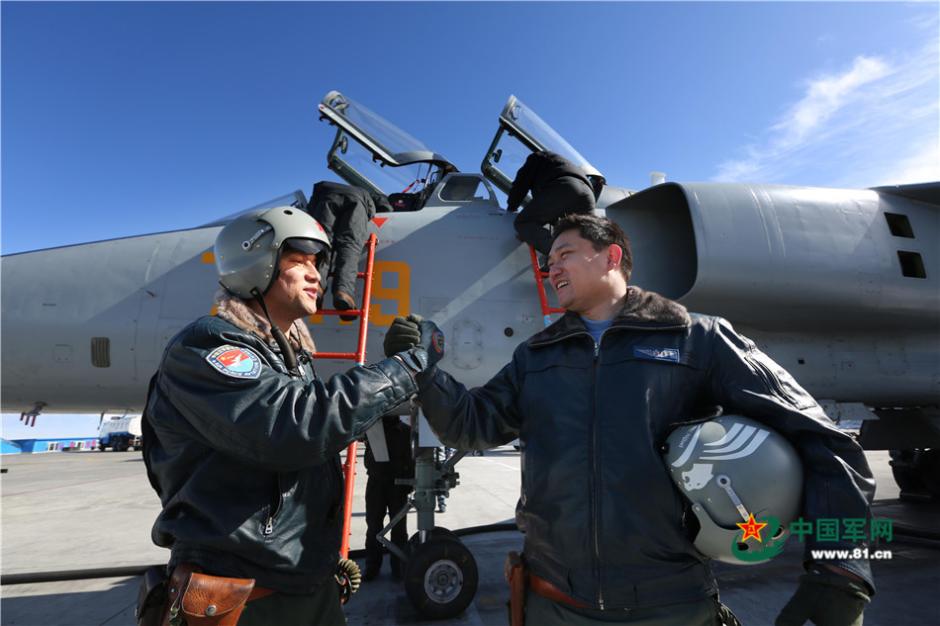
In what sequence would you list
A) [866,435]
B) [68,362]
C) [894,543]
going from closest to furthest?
[68,362], [866,435], [894,543]

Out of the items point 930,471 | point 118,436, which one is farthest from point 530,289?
point 118,436

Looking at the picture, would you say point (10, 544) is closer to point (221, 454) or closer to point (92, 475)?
point (221, 454)

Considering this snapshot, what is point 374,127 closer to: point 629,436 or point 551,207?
point 551,207

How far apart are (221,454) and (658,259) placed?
3953 mm

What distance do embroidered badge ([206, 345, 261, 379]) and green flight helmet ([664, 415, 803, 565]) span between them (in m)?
1.32

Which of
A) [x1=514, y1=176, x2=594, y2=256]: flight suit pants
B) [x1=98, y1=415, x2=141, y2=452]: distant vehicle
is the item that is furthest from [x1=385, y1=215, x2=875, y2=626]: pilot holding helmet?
[x1=98, y1=415, x2=141, y2=452]: distant vehicle

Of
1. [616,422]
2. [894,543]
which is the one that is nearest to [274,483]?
[616,422]

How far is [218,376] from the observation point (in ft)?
4.64

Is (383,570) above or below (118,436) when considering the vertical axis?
above

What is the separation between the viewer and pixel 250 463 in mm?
1523

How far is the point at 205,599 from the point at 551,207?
3.49m

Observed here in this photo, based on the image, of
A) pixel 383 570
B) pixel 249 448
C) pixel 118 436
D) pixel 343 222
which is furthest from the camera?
pixel 118 436

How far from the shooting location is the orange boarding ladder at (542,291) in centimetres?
406

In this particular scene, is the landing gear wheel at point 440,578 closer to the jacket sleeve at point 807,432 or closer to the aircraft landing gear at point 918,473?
the jacket sleeve at point 807,432
